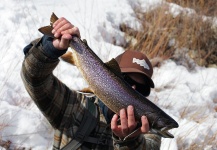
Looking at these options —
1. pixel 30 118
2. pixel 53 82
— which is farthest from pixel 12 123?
pixel 53 82

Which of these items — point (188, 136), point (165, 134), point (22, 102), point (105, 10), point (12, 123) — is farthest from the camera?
point (105, 10)

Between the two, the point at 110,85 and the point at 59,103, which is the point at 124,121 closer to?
the point at 110,85

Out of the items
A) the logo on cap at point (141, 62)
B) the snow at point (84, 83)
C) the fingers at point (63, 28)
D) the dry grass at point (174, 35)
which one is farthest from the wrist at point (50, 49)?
the dry grass at point (174, 35)

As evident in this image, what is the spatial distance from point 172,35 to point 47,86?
3650 mm

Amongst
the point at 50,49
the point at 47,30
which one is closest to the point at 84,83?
the point at 50,49

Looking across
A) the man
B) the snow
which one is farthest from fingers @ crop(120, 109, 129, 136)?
the snow

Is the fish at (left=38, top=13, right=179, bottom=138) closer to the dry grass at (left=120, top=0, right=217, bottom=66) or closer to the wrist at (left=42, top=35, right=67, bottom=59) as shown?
the wrist at (left=42, top=35, right=67, bottom=59)

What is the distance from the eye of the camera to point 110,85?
1949 millimetres

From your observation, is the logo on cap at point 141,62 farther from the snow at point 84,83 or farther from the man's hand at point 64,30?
the snow at point 84,83

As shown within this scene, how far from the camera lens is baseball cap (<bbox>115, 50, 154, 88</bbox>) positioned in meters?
2.50

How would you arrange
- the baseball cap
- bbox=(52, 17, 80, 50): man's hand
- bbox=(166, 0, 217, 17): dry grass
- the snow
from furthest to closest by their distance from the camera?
bbox=(166, 0, 217, 17): dry grass → the snow → the baseball cap → bbox=(52, 17, 80, 50): man's hand

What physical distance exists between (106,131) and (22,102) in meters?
1.43

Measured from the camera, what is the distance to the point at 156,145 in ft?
8.18

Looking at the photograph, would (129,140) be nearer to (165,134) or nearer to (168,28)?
(165,134)
